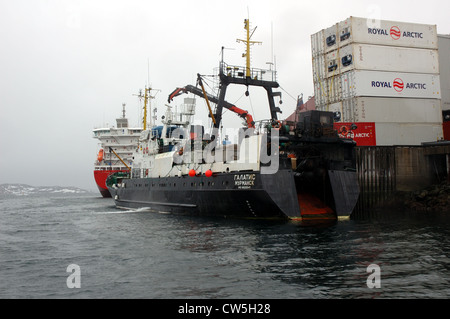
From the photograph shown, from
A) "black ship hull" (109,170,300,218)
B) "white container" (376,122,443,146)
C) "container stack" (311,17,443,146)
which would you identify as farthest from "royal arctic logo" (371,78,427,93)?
"black ship hull" (109,170,300,218)

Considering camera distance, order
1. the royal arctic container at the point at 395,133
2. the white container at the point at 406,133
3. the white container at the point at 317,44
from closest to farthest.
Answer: the royal arctic container at the point at 395,133 < the white container at the point at 406,133 < the white container at the point at 317,44

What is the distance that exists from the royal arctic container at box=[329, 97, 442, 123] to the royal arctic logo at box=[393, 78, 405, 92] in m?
1.00

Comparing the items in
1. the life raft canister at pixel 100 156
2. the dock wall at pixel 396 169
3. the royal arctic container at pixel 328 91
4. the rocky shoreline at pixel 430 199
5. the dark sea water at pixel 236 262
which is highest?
the royal arctic container at pixel 328 91

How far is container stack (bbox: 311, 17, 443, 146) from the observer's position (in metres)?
33.2

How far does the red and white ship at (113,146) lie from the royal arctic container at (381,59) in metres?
46.4

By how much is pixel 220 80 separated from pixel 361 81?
47.6 ft

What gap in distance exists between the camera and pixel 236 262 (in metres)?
11.6

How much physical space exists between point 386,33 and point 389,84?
5225 millimetres

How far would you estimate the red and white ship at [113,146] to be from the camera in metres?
69.8

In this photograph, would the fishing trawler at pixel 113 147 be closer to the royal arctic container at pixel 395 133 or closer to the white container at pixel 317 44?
the white container at pixel 317 44

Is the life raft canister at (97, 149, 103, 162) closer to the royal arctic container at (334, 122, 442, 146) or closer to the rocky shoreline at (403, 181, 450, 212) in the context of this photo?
the royal arctic container at (334, 122, 442, 146)

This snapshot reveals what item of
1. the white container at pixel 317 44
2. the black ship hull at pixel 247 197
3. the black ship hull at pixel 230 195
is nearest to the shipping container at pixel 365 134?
the white container at pixel 317 44

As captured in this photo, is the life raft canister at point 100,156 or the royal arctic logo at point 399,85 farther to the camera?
the life raft canister at point 100,156
